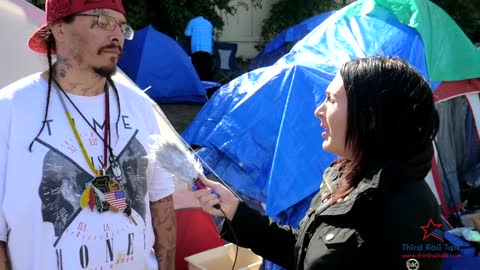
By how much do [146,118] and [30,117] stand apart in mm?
404

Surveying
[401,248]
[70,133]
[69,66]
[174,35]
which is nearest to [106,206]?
[70,133]

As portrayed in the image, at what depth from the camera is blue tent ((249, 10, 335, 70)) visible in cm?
802

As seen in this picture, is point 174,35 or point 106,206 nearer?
point 106,206

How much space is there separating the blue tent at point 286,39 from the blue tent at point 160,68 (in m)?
1.46

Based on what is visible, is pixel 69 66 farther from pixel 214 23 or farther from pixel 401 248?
pixel 214 23

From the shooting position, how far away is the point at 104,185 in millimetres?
1529

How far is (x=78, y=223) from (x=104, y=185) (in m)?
0.14

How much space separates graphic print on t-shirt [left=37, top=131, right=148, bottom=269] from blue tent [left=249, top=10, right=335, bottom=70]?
6.80m

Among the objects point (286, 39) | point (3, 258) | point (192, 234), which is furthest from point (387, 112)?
point (286, 39)

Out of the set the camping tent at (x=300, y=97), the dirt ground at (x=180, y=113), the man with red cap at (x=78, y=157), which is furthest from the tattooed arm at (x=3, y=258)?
the dirt ground at (x=180, y=113)

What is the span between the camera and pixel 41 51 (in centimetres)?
172

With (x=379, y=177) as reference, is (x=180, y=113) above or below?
below

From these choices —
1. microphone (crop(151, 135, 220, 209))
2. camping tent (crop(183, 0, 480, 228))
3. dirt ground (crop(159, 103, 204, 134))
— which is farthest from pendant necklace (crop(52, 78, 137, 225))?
dirt ground (crop(159, 103, 204, 134))

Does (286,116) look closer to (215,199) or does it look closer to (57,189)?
(215,199)
